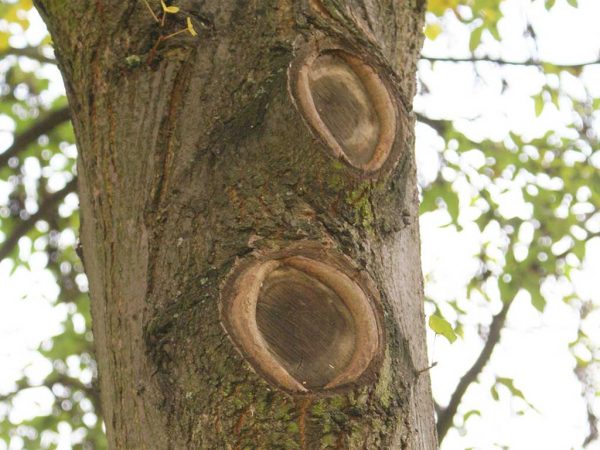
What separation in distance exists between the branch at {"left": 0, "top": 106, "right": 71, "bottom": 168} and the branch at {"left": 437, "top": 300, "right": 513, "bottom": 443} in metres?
1.72

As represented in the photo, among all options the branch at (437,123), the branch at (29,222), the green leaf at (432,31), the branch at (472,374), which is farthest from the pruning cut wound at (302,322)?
the green leaf at (432,31)

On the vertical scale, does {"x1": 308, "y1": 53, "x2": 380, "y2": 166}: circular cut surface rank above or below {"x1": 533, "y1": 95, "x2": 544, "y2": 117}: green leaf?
below

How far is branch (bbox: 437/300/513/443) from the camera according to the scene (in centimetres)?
286

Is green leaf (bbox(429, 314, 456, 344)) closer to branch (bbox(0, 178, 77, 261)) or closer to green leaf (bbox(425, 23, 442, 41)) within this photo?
branch (bbox(0, 178, 77, 261))

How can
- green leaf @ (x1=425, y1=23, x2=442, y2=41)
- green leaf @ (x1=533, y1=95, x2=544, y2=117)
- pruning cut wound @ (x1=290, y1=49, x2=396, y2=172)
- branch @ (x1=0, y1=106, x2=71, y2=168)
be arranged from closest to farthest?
pruning cut wound @ (x1=290, y1=49, x2=396, y2=172) → branch @ (x1=0, y1=106, x2=71, y2=168) → green leaf @ (x1=533, y1=95, x2=544, y2=117) → green leaf @ (x1=425, y1=23, x2=442, y2=41)

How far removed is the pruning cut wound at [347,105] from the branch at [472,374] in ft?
5.12

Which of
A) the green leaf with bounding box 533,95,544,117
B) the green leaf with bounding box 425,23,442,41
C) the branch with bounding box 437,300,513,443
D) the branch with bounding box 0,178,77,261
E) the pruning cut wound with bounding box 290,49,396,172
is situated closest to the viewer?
the pruning cut wound with bounding box 290,49,396,172

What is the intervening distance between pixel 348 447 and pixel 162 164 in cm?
56

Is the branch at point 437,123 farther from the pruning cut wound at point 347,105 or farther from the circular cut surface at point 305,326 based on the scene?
the circular cut surface at point 305,326

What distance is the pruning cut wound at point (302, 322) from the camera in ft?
3.56

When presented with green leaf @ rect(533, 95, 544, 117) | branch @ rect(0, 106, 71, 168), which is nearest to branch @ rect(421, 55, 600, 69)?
green leaf @ rect(533, 95, 544, 117)

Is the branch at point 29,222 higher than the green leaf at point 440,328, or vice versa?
the branch at point 29,222

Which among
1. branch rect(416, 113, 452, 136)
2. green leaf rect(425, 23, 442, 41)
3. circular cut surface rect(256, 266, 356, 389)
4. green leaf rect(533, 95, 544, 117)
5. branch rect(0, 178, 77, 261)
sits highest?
green leaf rect(425, 23, 442, 41)

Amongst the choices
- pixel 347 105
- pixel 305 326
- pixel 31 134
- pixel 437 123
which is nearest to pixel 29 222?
pixel 31 134
